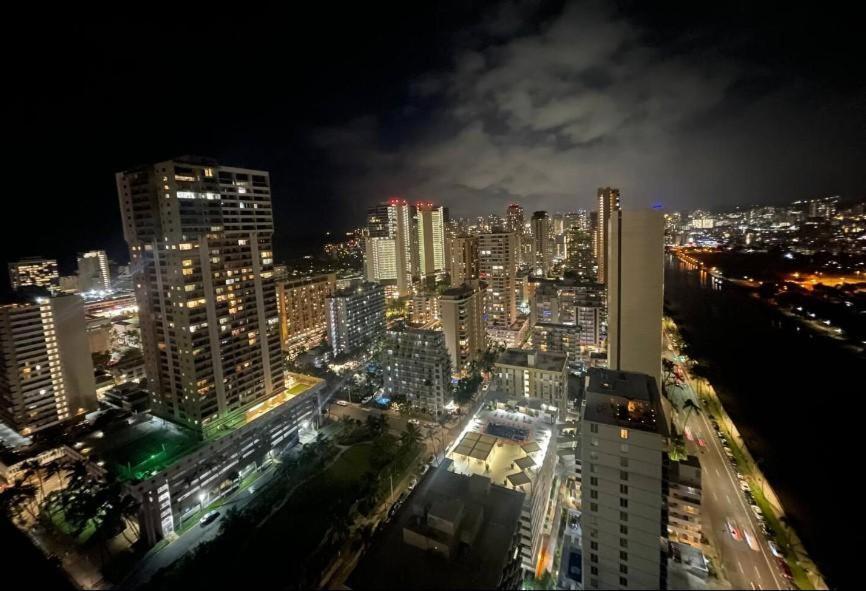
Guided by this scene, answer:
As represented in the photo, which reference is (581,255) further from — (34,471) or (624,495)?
(34,471)

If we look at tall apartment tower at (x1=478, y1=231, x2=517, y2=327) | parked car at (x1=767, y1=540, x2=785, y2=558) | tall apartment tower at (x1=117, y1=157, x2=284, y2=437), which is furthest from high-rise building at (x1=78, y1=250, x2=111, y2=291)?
parked car at (x1=767, y1=540, x2=785, y2=558)

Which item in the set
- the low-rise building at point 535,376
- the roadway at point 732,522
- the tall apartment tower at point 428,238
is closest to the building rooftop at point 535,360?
the low-rise building at point 535,376

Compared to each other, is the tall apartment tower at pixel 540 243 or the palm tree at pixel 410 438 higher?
the tall apartment tower at pixel 540 243

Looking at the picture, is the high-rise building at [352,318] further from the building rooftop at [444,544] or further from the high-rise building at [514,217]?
the high-rise building at [514,217]

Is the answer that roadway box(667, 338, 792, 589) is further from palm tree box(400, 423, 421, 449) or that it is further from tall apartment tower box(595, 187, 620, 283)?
tall apartment tower box(595, 187, 620, 283)

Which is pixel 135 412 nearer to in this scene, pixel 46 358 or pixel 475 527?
pixel 46 358

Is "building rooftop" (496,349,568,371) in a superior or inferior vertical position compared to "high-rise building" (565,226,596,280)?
inferior

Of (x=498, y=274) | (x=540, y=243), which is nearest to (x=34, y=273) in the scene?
(x=498, y=274)
